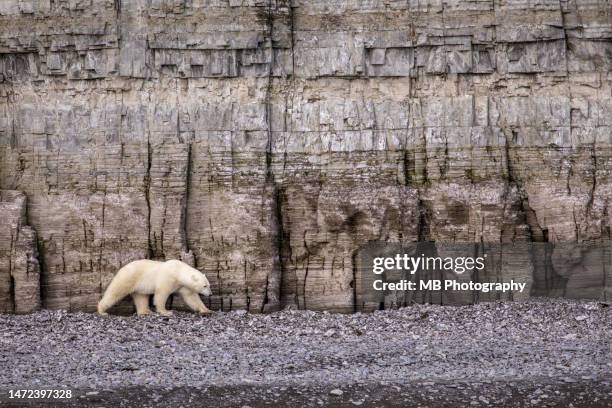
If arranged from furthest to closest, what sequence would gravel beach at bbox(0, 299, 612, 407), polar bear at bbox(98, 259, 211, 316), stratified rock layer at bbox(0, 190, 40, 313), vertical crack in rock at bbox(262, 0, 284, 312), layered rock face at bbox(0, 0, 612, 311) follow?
1. layered rock face at bbox(0, 0, 612, 311)
2. vertical crack in rock at bbox(262, 0, 284, 312)
3. stratified rock layer at bbox(0, 190, 40, 313)
4. polar bear at bbox(98, 259, 211, 316)
5. gravel beach at bbox(0, 299, 612, 407)

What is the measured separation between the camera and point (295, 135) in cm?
1559

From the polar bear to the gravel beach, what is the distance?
353 millimetres

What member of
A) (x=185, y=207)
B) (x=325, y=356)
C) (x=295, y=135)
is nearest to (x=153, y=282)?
(x=185, y=207)

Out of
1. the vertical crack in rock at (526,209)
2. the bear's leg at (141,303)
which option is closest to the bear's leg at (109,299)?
the bear's leg at (141,303)

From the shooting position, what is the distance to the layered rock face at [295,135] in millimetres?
15289

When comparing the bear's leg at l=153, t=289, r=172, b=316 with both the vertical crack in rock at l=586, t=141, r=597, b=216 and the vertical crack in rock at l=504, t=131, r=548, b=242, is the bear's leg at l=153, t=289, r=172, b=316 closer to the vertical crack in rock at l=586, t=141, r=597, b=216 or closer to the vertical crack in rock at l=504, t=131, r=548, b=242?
the vertical crack in rock at l=504, t=131, r=548, b=242

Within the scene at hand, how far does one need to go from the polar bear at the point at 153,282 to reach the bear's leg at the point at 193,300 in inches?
3.5

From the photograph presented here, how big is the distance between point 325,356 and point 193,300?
339cm

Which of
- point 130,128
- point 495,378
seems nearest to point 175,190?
point 130,128

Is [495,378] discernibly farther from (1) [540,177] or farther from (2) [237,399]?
(1) [540,177]

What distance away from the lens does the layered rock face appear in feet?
50.2

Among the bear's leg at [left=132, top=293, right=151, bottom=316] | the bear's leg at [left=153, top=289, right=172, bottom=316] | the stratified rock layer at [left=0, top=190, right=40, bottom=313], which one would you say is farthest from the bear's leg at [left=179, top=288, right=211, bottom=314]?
the stratified rock layer at [left=0, top=190, right=40, bottom=313]

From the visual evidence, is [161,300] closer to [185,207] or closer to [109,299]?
[109,299]

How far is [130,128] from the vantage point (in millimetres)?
15445
